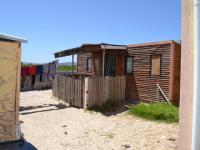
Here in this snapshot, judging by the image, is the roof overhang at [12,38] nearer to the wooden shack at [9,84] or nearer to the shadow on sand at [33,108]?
the wooden shack at [9,84]

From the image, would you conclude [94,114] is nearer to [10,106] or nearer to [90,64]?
[10,106]

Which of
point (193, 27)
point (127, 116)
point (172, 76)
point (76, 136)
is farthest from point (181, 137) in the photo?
point (172, 76)

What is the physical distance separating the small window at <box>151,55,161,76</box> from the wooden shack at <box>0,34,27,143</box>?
339 inches

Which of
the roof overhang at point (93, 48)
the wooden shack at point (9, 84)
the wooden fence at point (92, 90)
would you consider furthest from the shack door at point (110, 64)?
the wooden shack at point (9, 84)

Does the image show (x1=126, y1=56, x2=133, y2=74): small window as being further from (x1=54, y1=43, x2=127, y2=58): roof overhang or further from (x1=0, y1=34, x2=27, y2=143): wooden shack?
(x1=0, y1=34, x2=27, y2=143): wooden shack

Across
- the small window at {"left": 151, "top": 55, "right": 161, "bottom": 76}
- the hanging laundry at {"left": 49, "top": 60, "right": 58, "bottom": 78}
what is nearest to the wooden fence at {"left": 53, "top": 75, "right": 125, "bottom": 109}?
the small window at {"left": 151, "top": 55, "right": 161, "bottom": 76}

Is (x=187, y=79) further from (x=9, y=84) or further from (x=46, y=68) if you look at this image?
(x=46, y=68)

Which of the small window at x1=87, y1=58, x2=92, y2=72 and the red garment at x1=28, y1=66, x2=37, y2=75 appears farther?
the red garment at x1=28, y1=66, x2=37, y2=75

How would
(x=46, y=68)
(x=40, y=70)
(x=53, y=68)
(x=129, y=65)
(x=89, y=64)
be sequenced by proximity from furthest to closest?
(x=40, y=70) < (x=46, y=68) < (x=53, y=68) < (x=89, y=64) < (x=129, y=65)

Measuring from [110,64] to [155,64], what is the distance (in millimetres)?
3447

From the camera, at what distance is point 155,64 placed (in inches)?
544

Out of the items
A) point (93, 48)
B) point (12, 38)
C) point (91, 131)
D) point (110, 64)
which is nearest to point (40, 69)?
point (110, 64)

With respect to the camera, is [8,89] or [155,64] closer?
[8,89]

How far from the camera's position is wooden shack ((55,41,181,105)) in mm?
13070
